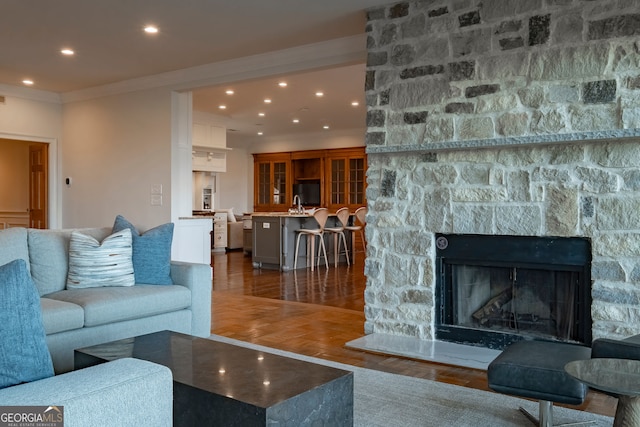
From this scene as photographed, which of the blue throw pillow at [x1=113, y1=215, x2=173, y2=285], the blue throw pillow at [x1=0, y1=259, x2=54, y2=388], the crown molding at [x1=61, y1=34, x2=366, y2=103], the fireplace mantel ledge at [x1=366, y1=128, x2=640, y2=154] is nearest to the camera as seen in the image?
the blue throw pillow at [x1=0, y1=259, x2=54, y2=388]

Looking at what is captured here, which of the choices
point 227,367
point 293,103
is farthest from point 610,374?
point 293,103

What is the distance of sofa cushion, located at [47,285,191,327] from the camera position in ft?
10.9

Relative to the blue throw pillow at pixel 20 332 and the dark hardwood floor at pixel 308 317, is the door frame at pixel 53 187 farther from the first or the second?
the blue throw pillow at pixel 20 332

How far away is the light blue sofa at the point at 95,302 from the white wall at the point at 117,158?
9.54 feet

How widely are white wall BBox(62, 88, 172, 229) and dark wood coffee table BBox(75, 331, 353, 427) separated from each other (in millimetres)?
4672

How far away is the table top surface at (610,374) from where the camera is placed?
1.79 meters

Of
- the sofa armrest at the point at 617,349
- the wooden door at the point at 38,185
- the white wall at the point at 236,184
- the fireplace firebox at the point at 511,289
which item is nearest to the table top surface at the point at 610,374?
the sofa armrest at the point at 617,349

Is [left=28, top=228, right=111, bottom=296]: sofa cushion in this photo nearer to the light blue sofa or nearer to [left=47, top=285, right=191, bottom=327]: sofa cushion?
the light blue sofa

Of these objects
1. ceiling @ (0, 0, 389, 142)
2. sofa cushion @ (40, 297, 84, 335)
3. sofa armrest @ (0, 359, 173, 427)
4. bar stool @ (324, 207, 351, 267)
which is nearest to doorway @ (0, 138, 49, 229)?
ceiling @ (0, 0, 389, 142)

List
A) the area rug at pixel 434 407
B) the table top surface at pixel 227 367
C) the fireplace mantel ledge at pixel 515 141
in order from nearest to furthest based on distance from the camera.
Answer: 1. the table top surface at pixel 227 367
2. the area rug at pixel 434 407
3. the fireplace mantel ledge at pixel 515 141

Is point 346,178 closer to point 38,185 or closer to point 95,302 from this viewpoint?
point 38,185

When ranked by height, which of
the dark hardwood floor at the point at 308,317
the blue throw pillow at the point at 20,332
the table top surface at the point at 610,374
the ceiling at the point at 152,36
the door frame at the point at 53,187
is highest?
the ceiling at the point at 152,36

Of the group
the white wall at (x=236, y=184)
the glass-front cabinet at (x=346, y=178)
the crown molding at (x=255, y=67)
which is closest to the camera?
Answer: the crown molding at (x=255, y=67)
